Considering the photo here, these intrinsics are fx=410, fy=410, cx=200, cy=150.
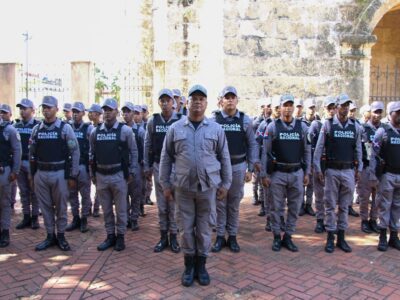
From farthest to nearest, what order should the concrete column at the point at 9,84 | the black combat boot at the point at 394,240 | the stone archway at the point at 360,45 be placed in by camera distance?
the concrete column at the point at 9,84
the stone archway at the point at 360,45
the black combat boot at the point at 394,240

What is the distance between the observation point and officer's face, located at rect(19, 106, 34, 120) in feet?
22.6

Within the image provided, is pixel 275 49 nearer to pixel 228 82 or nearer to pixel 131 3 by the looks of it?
pixel 228 82

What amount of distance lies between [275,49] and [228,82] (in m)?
1.40

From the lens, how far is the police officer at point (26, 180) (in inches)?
275

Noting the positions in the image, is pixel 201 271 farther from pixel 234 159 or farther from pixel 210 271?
pixel 234 159

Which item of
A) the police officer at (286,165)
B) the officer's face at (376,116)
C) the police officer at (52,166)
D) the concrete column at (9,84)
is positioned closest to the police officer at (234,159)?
the police officer at (286,165)

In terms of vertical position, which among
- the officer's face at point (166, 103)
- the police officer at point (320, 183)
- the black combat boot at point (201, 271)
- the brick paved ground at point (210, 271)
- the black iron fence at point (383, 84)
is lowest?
the brick paved ground at point (210, 271)

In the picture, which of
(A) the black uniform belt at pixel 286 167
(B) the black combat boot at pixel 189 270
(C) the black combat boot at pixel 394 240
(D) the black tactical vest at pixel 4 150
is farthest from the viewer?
(D) the black tactical vest at pixel 4 150

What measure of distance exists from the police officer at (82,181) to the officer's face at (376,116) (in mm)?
4915

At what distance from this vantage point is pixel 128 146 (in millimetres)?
5922

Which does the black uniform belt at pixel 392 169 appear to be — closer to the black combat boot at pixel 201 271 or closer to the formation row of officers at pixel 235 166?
the formation row of officers at pixel 235 166

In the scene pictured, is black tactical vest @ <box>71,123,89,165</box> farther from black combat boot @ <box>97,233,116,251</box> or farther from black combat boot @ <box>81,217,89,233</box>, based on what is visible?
black combat boot @ <box>97,233,116,251</box>

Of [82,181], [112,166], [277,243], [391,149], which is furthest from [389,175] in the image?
[82,181]

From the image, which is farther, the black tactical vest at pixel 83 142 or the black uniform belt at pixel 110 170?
the black tactical vest at pixel 83 142
